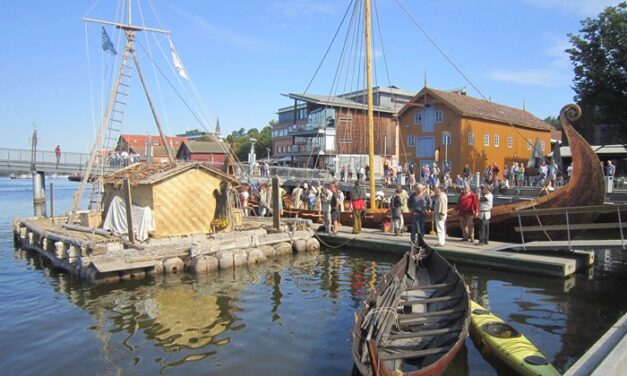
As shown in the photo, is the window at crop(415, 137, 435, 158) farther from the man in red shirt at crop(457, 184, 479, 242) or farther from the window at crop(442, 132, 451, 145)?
the man in red shirt at crop(457, 184, 479, 242)

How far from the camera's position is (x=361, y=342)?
20.9 ft

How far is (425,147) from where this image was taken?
39.6 meters

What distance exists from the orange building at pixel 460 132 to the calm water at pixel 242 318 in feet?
73.6

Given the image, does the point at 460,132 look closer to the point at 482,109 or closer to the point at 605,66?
the point at 482,109

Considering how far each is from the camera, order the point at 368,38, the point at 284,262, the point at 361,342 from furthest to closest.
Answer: the point at 368,38
the point at 284,262
the point at 361,342

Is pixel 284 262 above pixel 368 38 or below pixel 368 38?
below

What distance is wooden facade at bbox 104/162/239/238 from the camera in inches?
635

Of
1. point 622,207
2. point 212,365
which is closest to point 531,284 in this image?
point 622,207

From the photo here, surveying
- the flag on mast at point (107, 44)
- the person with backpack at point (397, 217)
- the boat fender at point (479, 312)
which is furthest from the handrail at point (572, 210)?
the flag on mast at point (107, 44)

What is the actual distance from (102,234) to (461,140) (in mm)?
29065

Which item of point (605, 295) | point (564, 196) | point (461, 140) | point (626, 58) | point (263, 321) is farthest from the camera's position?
point (461, 140)

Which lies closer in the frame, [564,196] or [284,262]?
[564,196]

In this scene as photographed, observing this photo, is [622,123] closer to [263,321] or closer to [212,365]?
[263,321]

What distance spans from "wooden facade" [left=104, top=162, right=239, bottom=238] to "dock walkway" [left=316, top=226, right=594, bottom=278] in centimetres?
619
